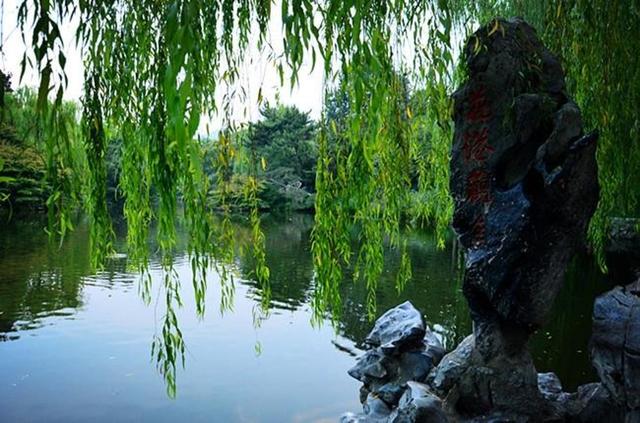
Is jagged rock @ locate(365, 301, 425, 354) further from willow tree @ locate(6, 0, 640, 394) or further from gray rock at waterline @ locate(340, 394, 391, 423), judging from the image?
willow tree @ locate(6, 0, 640, 394)

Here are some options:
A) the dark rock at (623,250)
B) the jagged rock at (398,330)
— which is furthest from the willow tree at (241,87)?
the dark rock at (623,250)

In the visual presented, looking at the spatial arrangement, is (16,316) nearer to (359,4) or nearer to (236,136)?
(236,136)

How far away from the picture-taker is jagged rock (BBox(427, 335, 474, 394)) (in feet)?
12.0

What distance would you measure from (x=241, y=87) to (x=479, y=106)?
1.92m

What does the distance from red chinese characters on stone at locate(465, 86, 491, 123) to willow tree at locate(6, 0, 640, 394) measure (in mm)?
539

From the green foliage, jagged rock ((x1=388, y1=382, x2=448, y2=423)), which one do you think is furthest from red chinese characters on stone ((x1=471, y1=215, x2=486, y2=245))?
the green foliage

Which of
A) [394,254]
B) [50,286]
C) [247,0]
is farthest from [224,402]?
[394,254]

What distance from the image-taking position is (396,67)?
202 cm

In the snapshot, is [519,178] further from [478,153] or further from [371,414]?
[371,414]

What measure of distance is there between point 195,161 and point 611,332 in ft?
9.76

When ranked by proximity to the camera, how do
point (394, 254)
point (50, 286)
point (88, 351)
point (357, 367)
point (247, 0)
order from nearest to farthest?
point (247, 0), point (357, 367), point (88, 351), point (50, 286), point (394, 254)

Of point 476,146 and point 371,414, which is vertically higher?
point 476,146

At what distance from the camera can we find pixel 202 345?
6059 millimetres

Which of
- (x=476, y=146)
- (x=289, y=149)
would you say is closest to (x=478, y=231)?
(x=476, y=146)
